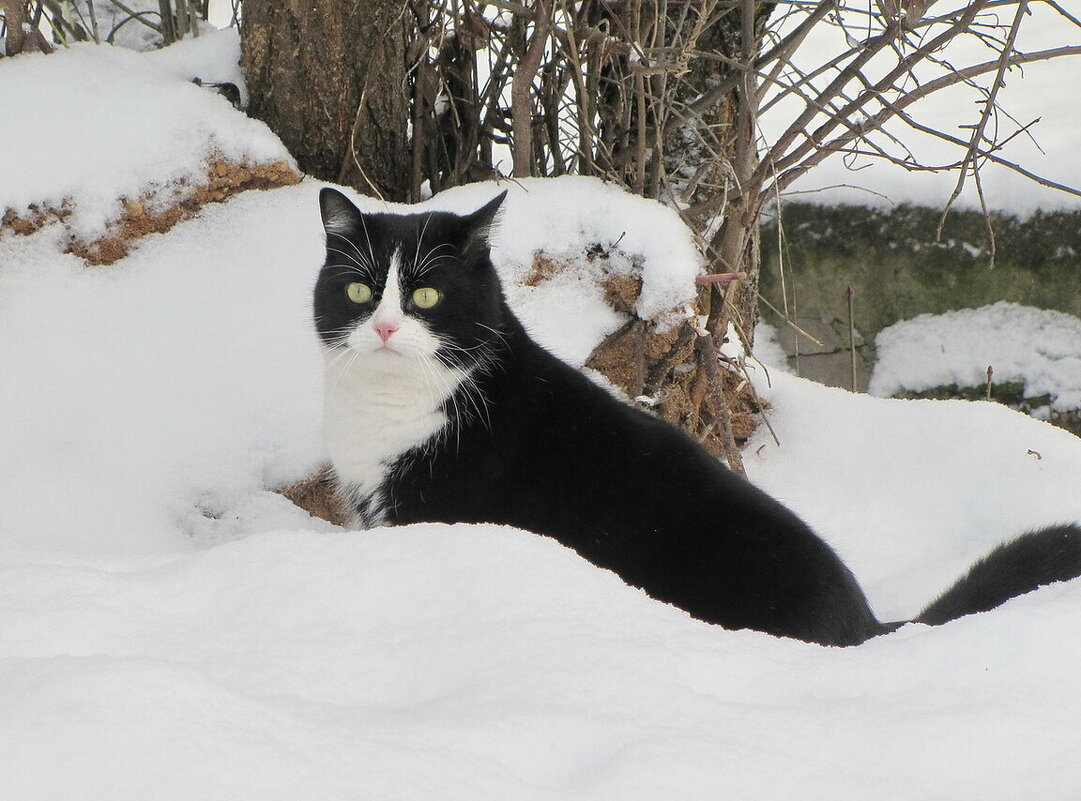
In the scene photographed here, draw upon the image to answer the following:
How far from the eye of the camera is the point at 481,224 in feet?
7.77

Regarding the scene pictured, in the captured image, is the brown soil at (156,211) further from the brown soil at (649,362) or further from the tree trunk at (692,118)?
the tree trunk at (692,118)

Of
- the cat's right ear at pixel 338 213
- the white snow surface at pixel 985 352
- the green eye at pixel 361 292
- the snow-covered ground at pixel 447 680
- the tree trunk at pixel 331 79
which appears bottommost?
the white snow surface at pixel 985 352

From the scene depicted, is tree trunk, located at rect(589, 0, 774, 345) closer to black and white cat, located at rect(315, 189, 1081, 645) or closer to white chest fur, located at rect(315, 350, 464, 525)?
black and white cat, located at rect(315, 189, 1081, 645)

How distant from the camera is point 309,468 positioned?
274cm

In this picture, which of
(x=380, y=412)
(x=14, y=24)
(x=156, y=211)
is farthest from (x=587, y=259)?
(x=14, y=24)

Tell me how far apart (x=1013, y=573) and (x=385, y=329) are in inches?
54.5

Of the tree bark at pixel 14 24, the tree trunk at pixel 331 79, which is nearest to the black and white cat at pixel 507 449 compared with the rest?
the tree trunk at pixel 331 79

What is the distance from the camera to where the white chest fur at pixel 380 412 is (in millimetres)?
2328

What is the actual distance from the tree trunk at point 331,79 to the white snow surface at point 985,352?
2.80m

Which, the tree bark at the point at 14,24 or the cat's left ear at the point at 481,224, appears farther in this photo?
the tree bark at the point at 14,24

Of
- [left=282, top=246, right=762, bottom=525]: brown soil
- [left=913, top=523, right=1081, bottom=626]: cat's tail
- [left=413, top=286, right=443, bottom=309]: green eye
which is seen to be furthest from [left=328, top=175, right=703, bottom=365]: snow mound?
[left=913, top=523, right=1081, bottom=626]: cat's tail

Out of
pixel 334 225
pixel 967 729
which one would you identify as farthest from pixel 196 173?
pixel 967 729

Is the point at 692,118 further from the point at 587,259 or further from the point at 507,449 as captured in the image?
the point at 507,449

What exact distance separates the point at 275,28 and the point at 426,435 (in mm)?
1579
